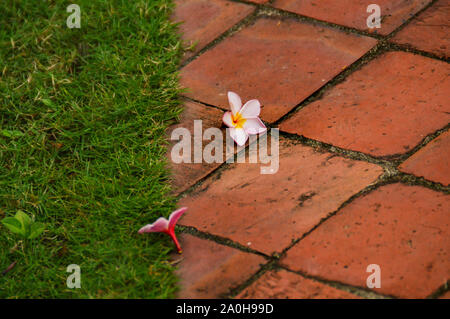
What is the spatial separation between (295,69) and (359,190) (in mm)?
521

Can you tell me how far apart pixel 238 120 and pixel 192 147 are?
0.15m

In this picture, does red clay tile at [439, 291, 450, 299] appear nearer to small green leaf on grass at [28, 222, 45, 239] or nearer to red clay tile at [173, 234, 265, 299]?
red clay tile at [173, 234, 265, 299]

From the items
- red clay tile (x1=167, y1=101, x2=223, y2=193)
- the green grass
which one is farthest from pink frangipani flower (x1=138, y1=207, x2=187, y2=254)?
red clay tile (x1=167, y1=101, x2=223, y2=193)

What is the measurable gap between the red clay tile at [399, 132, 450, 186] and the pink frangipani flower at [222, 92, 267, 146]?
0.40m

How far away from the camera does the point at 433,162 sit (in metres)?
1.66

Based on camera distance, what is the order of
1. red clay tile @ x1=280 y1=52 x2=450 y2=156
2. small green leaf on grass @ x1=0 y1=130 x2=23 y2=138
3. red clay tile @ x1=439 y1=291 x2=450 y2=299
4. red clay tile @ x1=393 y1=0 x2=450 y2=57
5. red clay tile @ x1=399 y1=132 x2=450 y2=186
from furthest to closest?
red clay tile @ x1=393 y1=0 x2=450 y2=57 < small green leaf on grass @ x1=0 y1=130 x2=23 y2=138 < red clay tile @ x1=280 y1=52 x2=450 y2=156 < red clay tile @ x1=399 y1=132 x2=450 y2=186 < red clay tile @ x1=439 y1=291 x2=450 y2=299

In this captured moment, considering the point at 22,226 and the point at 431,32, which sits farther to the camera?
the point at 431,32

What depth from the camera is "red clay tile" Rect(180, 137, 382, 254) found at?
5.10 ft

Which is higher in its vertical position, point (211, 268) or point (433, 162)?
point (433, 162)

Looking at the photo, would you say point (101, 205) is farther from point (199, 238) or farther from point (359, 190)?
point (359, 190)

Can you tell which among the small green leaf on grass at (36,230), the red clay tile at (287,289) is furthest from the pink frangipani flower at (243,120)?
the small green leaf on grass at (36,230)

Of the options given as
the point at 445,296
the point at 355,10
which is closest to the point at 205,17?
the point at 355,10

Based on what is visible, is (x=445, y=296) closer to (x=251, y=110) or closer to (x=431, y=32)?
(x=251, y=110)
